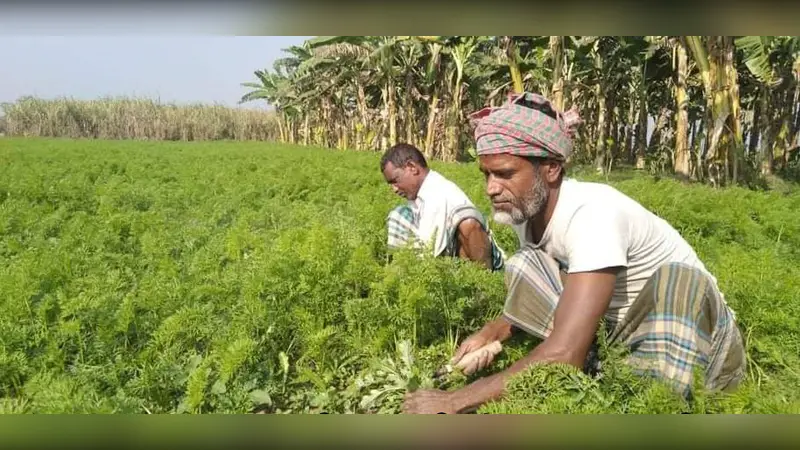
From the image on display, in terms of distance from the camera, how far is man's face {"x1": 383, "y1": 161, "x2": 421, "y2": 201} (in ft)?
15.5

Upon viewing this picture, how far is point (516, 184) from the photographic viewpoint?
2.50 metres

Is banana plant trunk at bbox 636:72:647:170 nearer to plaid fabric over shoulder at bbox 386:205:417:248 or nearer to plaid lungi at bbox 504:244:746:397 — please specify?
plaid fabric over shoulder at bbox 386:205:417:248

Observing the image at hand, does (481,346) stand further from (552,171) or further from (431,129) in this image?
(431,129)

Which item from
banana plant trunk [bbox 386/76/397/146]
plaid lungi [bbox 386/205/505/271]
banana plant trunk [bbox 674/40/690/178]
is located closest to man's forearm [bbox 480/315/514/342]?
plaid lungi [bbox 386/205/505/271]

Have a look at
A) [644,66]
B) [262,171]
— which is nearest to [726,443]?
[262,171]

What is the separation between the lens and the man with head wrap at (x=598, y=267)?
2.25 meters

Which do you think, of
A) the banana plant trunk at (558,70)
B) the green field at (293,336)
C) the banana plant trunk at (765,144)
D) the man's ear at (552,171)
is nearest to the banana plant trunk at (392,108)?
the banana plant trunk at (558,70)

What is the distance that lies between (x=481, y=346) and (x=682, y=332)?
919 mm

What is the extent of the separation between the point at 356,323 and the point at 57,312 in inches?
65.1

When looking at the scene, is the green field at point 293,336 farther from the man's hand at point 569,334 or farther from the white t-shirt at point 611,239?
the white t-shirt at point 611,239

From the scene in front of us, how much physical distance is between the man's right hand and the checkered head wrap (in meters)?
0.95

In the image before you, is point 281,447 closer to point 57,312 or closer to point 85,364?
point 85,364

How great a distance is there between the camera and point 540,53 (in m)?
14.0

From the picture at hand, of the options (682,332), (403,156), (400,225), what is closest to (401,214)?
(400,225)
